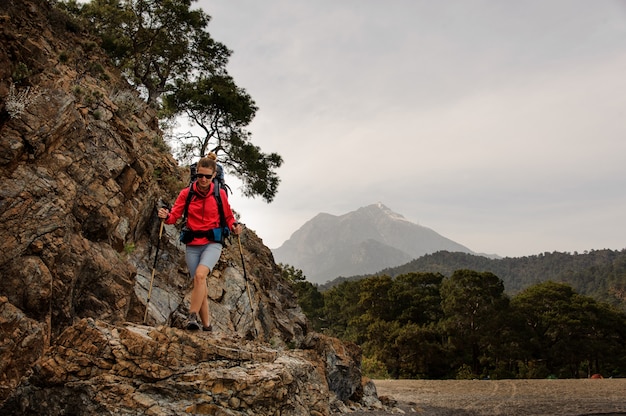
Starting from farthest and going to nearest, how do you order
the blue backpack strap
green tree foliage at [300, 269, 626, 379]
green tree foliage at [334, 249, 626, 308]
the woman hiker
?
green tree foliage at [334, 249, 626, 308]
green tree foliage at [300, 269, 626, 379]
the blue backpack strap
the woman hiker

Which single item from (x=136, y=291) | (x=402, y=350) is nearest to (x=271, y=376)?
(x=136, y=291)

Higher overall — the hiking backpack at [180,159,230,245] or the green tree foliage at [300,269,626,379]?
the hiking backpack at [180,159,230,245]

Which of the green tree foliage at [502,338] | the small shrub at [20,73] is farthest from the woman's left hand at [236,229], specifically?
the green tree foliage at [502,338]

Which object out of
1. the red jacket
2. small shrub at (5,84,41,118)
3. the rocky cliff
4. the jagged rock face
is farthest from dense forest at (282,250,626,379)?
the jagged rock face

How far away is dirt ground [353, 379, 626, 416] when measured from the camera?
1828 cm

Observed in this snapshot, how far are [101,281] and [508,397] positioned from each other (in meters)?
21.2

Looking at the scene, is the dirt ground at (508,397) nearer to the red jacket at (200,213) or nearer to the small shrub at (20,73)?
the red jacket at (200,213)

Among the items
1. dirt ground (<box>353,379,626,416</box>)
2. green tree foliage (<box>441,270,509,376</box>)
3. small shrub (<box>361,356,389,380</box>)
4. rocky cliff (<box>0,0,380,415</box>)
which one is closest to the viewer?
rocky cliff (<box>0,0,380,415</box>)

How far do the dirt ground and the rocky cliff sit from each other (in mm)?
4044

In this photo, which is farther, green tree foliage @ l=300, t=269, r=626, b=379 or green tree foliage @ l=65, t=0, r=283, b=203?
green tree foliage @ l=300, t=269, r=626, b=379

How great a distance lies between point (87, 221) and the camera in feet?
32.0

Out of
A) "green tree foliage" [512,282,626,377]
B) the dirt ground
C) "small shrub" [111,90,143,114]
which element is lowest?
the dirt ground

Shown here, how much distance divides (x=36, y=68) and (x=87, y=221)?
4097mm

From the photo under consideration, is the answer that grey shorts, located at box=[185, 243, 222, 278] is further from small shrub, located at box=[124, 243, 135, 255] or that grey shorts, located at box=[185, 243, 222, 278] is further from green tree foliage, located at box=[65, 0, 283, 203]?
green tree foliage, located at box=[65, 0, 283, 203]
